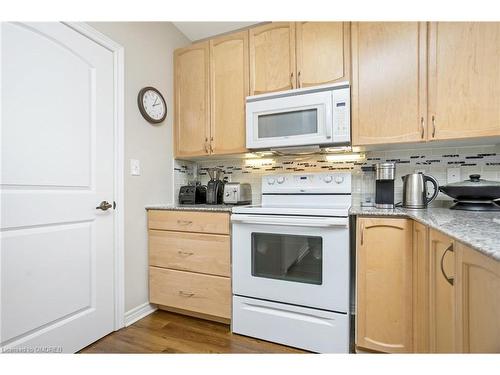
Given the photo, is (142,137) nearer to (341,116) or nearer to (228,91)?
(228,91)

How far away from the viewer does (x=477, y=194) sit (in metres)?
1.38

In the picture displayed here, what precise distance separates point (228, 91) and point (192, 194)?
895mm

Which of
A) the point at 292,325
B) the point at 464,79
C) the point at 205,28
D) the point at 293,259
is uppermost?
the point at 205,28

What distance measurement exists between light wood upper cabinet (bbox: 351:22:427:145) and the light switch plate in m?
1.53

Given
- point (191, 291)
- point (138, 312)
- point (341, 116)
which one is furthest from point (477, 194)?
point (138, 312)

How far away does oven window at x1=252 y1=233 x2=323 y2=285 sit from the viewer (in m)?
1.47

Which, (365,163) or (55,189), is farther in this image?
(365,163)

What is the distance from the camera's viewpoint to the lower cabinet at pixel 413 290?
77 cm

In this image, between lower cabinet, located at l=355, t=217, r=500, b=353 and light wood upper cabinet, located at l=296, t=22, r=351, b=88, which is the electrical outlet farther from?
light wood upper cabinet, located at l=296, t=22, r=351, b=88

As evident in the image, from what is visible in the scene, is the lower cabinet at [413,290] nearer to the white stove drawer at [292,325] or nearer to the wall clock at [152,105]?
the white stove drawer at [292,325]
